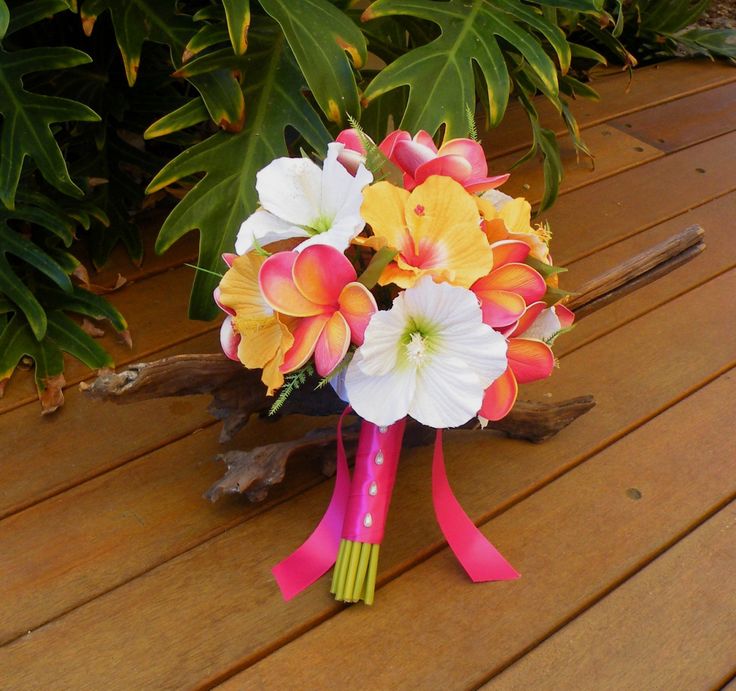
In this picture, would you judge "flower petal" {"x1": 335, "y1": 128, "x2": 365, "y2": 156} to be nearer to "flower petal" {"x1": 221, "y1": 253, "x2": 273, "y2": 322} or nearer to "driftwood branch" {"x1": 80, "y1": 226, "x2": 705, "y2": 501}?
"flower petal" {"x1": 221, "y1": 253, "x2": 273, "y2": 322}

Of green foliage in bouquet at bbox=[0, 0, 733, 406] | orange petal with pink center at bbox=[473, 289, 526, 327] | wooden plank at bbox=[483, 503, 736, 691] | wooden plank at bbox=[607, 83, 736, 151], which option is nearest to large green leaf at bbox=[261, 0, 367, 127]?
green foliage in bouquet at bbox=[0, 0, 733, 406]

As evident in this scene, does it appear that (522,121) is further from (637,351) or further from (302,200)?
(302,200)

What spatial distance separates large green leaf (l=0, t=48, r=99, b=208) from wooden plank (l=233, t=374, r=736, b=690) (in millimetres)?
759

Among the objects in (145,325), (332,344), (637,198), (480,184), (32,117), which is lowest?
(145,325)

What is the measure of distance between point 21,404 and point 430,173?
709 millimetres

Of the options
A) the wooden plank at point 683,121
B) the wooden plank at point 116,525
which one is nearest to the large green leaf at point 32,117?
the wooden plank at point 116,525

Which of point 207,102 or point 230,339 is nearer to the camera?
point 230,339

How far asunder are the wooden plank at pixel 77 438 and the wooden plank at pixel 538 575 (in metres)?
0.38

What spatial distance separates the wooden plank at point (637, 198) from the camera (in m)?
1.79

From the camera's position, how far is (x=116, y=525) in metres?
1.11

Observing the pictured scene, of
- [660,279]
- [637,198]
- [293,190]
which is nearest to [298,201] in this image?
[293,190]

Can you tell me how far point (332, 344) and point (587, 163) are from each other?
1.35 meters

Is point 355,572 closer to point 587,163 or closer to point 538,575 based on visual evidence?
point 538,575

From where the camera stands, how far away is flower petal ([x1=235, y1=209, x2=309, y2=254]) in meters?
0.93
